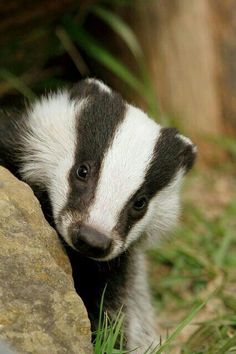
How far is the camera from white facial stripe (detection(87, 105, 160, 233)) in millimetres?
3150

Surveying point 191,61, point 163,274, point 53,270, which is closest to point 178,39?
point 191,61

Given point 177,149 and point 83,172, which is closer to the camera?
point 83,172

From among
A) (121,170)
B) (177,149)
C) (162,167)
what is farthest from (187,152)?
(121,170)

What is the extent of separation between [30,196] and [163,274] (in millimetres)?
2047

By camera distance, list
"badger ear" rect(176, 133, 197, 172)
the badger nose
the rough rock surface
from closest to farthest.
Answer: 1. the rough rock surface
2. the badger nose
3. "badger ear" rect(176, 133, 197, 172)

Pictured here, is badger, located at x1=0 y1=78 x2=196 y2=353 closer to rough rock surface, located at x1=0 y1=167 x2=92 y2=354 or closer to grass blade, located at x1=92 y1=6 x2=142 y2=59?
rough rock surface, located at x1=0 y1=167 x2=92 y2=354

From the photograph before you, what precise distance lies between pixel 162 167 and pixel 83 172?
0.41 m

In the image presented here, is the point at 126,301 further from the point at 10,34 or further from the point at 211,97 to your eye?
the point at 211,97

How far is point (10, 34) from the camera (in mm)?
5496

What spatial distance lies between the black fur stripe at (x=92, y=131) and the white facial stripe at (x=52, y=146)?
0.14 ft

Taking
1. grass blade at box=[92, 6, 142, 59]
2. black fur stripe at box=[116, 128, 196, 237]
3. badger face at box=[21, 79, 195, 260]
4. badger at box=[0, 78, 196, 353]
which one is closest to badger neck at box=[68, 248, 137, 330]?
badger at box=[0, 78, 196, 353]

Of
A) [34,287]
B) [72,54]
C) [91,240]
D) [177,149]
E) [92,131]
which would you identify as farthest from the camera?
[72,54]

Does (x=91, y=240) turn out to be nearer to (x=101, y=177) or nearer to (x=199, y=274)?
(x=101, y=177)

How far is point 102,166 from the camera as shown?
3.27 m
